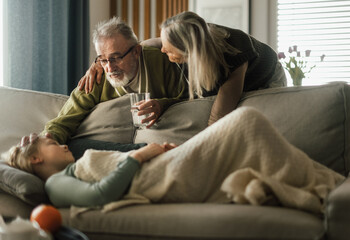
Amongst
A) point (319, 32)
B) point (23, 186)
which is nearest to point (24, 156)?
point (23, 186)

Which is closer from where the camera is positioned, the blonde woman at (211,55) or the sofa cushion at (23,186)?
the sofa cushion at (23,186)

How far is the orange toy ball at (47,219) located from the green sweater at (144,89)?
0.93 m

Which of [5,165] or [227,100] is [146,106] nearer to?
[227,100]

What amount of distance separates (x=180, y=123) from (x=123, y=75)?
1.51ft

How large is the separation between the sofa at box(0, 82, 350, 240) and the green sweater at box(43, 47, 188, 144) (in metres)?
0.07

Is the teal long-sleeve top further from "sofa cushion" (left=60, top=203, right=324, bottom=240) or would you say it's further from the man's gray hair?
the man's gray hair

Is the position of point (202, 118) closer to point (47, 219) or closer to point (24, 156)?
point (24, 156)

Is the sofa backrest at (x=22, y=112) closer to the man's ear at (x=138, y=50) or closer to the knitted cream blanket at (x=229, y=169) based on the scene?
the man's ear at (x=138, y=50)

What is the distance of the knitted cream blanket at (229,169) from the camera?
1.66m

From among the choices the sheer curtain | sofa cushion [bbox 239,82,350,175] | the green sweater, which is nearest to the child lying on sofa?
sofa cushion [bbox 239,82,350,175]

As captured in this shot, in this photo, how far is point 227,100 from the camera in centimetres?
222

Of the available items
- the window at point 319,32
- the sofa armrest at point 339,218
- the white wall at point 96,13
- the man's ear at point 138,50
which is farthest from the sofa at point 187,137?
the window at point 319,32

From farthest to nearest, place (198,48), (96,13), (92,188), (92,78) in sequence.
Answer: (96,13), (92,78), (198,48), (92,188)

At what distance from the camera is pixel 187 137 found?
2.25 metres
